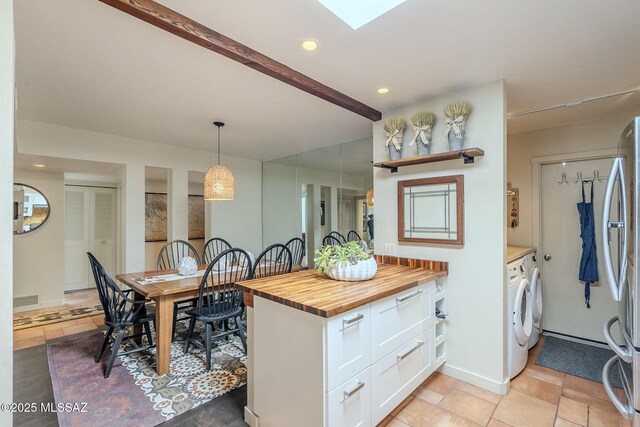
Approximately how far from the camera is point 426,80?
7.44 ft

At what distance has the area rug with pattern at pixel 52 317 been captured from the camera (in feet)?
12.2

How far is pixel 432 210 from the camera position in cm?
257

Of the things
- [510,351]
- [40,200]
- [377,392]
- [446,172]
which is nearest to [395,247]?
[446,172]

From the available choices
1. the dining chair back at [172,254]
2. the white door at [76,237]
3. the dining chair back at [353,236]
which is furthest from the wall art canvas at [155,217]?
the dining chair back at [353,236]

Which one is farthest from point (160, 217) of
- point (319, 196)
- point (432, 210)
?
point (432, 210)

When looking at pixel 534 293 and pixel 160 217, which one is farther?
pixel 160 217

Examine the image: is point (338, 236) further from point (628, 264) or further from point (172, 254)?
point (628, 264)

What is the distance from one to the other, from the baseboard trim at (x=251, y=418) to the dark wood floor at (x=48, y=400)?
47 mm

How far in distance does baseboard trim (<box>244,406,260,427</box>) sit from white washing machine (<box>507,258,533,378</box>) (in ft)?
6.45

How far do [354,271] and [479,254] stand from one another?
1081 mm

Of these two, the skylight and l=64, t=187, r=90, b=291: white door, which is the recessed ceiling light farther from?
l=64, t=187, r=90, b=291: white door

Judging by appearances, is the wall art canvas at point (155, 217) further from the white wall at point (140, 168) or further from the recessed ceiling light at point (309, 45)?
the recessed ceiling light at point (309, 45)

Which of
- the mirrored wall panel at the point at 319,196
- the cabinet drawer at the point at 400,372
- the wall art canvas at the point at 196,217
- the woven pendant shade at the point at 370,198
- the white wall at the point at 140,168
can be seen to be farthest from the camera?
the wall art canvas at the point at 196,217

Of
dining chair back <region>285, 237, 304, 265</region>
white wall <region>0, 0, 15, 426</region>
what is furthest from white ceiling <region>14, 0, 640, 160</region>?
dining chair back <region>285, 237, 304, 265</region>
